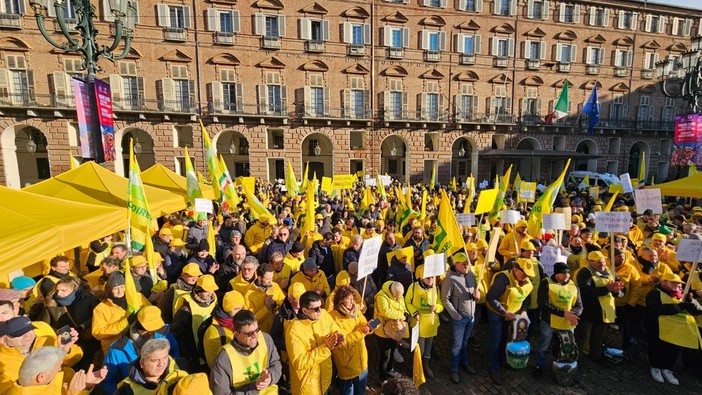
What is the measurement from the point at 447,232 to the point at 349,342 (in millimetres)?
2358

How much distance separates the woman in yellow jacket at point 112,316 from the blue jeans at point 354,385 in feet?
7.47

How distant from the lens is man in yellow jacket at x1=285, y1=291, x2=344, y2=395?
3037mm

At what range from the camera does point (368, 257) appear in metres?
4.07

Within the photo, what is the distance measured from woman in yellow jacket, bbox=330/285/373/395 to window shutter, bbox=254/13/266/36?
81.3 feet

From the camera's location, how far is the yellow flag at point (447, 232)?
16.2ft

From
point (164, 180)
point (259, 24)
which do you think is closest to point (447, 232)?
point (164, 180)

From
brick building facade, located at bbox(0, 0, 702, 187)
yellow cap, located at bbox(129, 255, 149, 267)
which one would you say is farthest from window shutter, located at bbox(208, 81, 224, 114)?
yellow cap, located at bbox(129, 255, 149, 267)

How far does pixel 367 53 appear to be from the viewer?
85.1 ft

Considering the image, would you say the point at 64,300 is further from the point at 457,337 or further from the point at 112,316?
the point at 457,337

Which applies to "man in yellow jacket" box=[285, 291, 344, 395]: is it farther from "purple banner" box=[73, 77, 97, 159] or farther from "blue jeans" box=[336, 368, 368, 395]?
"purple banner" box=[73, 77, 97, 159]

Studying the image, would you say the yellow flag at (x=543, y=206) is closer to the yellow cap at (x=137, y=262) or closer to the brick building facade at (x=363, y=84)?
the yellow cap at (x=137, y=262)

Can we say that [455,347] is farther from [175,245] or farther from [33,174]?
[33,174]

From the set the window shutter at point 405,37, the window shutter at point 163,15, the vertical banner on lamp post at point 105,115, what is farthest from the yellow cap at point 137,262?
the window shutter at point 405,37

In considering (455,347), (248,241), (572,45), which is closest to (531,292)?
(455,347)
